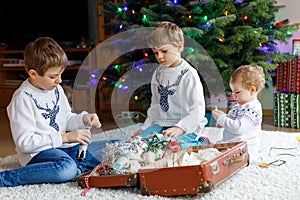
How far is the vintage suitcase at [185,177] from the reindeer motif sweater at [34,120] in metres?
0.42

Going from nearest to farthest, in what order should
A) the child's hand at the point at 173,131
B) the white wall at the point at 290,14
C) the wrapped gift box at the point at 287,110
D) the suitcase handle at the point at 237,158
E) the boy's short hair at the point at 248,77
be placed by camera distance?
the suitcase handle at the point at 237,158 < the child's hand at the point at 173,131 < the boy's short hair at the point at 248,77 < the wrapped gift box at the point at 287,110 < the white wall at the point at 290,14

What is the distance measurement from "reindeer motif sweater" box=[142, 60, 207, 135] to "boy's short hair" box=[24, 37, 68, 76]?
48cm

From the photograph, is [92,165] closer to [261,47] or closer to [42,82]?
[42,82]

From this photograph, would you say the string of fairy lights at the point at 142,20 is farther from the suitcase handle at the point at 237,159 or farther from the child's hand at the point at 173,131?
the suitcase handle at the point at 237,159

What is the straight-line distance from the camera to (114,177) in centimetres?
152

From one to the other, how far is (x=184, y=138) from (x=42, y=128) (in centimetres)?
58

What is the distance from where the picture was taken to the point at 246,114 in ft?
6.06

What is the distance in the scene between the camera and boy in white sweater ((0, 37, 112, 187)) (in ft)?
5.33

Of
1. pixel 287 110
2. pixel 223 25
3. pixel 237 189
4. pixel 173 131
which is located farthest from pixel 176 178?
pixel 287 110

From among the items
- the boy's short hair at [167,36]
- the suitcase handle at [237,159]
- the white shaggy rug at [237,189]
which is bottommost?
the white shaggy rug at [237,189]

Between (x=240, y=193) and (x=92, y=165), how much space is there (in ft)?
2.10

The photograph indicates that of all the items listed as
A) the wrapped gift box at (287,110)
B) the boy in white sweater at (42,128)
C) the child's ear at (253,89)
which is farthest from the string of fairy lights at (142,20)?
the boy in white sweater at (42,128)

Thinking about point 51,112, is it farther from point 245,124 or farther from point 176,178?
point 245,124

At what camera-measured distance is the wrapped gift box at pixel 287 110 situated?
290 cm
